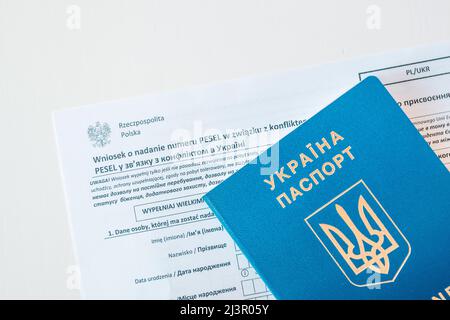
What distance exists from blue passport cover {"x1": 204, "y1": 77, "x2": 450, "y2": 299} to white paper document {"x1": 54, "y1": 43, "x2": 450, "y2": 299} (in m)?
0.05

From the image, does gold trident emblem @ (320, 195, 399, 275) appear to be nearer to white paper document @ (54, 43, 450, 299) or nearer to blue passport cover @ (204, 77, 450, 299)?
blue passport cover @ (204, 77, 450, 299)

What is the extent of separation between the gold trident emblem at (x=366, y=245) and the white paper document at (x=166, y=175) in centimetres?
13

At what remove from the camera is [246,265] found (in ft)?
2.17

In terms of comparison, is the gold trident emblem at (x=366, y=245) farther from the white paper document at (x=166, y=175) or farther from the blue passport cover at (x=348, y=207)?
the white paper document at (x=166, y=175)

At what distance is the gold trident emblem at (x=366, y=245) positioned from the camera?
1.97 ft

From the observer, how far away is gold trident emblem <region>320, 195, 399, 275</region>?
600 mm

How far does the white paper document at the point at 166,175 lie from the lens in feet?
2.17

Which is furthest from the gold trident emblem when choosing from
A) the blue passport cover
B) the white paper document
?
the white paper document

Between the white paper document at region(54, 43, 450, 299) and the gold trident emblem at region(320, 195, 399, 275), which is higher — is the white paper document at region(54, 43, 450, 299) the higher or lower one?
the higher one

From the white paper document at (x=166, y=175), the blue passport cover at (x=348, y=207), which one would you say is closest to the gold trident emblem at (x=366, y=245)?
the blue passport cover at (x=348, y=207)

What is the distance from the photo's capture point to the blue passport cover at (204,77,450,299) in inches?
23.6

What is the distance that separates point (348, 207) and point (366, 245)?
0.17 ft

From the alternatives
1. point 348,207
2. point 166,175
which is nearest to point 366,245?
point 348,207

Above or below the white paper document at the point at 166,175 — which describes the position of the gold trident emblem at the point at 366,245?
below
